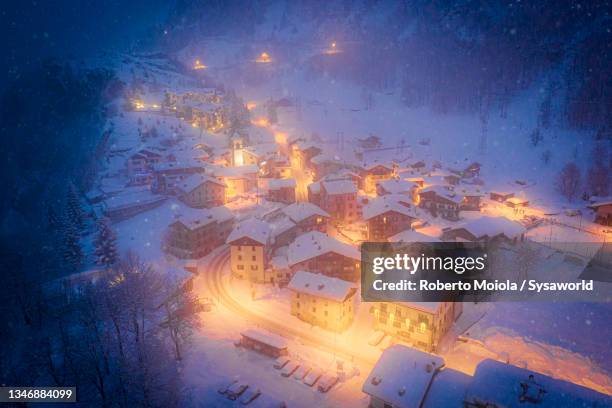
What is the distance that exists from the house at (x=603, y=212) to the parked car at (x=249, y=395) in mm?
50098

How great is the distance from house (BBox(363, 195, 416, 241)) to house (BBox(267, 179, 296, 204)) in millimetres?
13346

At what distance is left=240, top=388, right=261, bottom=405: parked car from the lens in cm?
2306

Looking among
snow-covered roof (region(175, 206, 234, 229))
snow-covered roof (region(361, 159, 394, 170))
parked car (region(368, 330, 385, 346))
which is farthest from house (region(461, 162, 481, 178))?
Result: parked car (region(368, 330, 385, 346))

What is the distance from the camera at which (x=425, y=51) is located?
128 m

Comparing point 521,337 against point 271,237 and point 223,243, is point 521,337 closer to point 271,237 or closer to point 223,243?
point 271,237

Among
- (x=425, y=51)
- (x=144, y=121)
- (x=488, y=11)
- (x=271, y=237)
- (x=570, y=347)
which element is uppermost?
(x=488, y=11)

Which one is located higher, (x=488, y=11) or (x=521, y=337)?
(x=488, y=11)

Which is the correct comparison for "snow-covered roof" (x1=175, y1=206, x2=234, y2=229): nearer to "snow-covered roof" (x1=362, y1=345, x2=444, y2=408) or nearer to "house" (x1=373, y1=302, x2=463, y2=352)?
"house" (x1=373, y1=302, x2=463, y2=352)

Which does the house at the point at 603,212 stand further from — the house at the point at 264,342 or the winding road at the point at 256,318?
the house at the point at 264,342

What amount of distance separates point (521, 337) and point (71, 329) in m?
32.8

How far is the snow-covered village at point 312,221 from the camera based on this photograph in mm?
24844

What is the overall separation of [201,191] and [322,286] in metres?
27.9

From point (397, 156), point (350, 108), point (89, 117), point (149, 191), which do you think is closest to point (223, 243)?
point (149, 191)

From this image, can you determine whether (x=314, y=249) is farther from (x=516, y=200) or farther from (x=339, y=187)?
(x=516, y=200)
